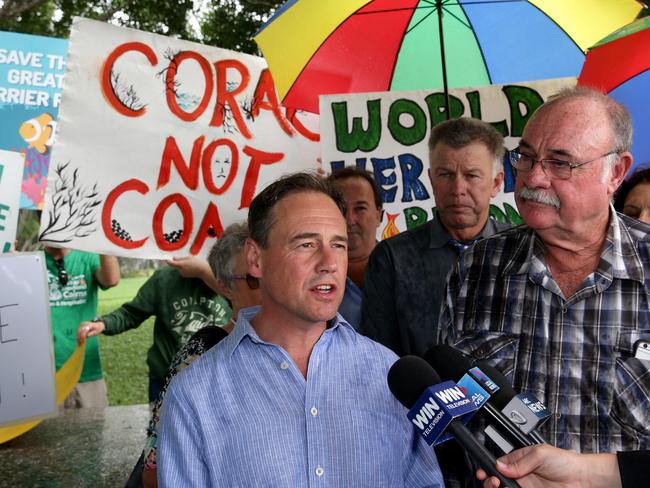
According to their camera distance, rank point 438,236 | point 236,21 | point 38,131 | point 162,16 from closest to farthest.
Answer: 1. point 438,236
2. point 38,131
3. point 236,21
4. point 162,16

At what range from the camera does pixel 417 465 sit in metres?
1.96

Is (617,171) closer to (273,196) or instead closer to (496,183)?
(273,196)

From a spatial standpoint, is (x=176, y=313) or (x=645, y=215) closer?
(x=645, y=215)

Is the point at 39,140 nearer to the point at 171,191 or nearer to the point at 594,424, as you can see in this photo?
the point at 171,191

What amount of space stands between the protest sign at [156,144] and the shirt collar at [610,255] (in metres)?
2.19

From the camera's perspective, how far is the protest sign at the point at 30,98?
5375 millimetres

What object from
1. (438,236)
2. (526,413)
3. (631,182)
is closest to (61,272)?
(438,236)

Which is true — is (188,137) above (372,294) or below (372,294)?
above

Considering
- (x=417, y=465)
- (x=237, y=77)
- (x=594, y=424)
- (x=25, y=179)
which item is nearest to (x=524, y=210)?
(x=594, y=424)

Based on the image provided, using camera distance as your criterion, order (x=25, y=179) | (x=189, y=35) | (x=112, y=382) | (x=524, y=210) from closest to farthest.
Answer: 1. (x=524, y=210)
2. (x=25, y=179)
3. (x=189, y=35)
4. (x=112, y=382)

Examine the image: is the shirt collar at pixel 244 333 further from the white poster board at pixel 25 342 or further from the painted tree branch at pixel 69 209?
the white poster board at pixel 25 342

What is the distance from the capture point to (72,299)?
5316 mm

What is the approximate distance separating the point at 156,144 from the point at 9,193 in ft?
2.65

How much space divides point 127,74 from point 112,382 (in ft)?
24.3
